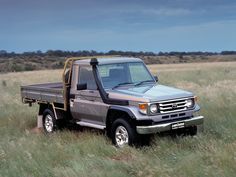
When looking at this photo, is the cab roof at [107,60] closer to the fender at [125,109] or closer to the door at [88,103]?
the door at [88,103]

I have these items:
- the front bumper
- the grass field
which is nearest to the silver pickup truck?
the front bumper

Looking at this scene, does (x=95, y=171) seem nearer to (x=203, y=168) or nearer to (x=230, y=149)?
(x=203, y=168)

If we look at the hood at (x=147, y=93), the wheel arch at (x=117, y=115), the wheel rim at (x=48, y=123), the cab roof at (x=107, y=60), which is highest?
the cab roof at (x=107, y=60)

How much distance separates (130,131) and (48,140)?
218 cm

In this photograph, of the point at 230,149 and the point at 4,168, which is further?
the point at 4,168

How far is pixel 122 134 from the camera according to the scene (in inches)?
388

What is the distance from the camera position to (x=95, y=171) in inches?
289

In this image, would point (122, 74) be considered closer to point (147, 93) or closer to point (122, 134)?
point (147, 93)

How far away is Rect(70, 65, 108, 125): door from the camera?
35.2ft

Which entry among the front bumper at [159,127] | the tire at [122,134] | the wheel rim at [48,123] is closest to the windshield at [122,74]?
the tire at [122,134]

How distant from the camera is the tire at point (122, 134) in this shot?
31.3ft

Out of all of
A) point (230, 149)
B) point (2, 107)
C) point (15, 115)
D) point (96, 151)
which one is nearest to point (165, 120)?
point (96, 151)

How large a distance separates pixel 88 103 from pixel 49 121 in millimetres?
2313

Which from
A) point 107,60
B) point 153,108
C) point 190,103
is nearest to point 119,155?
point 153,108
